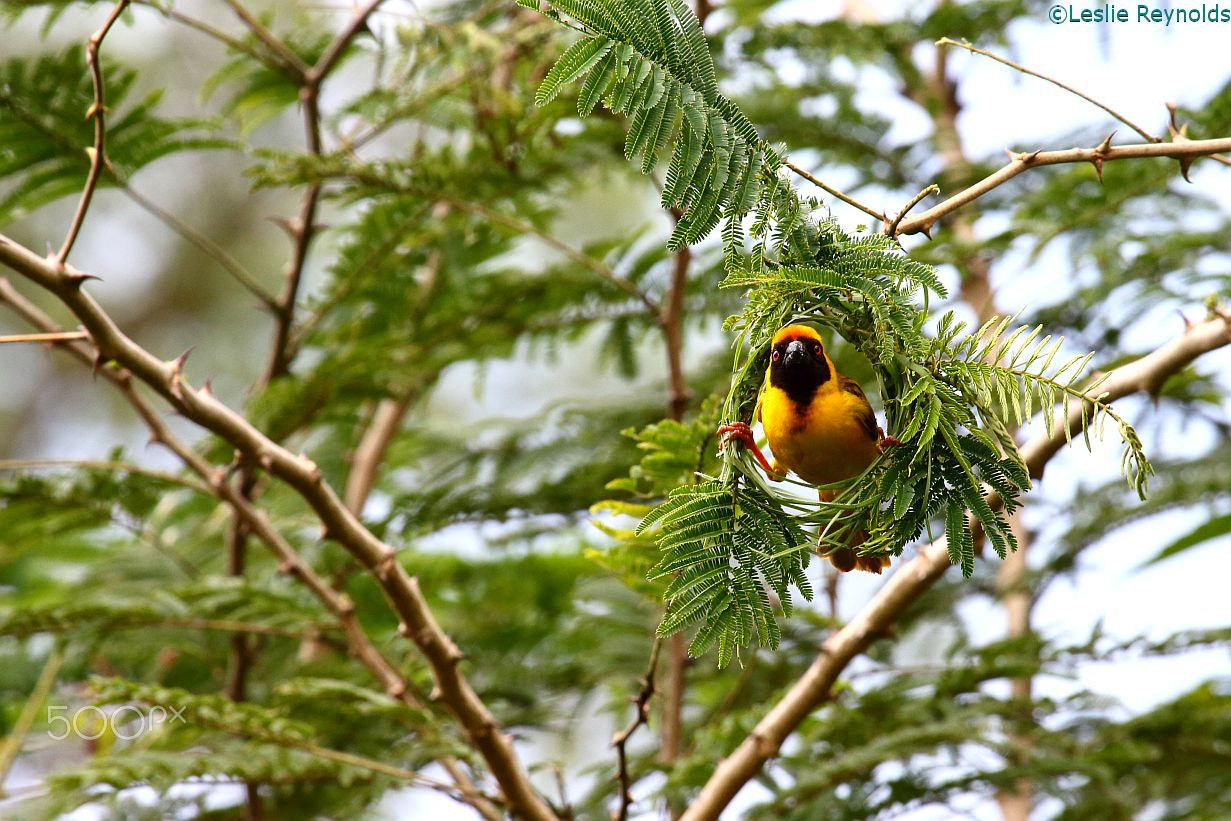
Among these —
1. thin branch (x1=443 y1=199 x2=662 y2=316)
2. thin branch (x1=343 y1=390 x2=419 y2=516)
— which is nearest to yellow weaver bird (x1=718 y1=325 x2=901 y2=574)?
thin branch (x1=443 y1=199 x2=662 y2=316)

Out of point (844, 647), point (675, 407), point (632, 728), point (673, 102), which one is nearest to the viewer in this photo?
point (673, 102)

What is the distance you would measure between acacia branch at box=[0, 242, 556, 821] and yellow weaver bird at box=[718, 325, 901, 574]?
0.74m

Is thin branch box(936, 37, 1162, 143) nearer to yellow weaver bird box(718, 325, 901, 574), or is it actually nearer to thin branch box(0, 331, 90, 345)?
yellow weaver bird box(718, 325, 901, 574)

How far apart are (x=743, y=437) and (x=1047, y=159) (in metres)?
0.54

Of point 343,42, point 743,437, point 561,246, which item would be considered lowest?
point 743,437

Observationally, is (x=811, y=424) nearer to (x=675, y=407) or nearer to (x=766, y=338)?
(x=766, y=338)

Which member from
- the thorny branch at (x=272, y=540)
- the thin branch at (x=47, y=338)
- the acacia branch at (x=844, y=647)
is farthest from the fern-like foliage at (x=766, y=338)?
the thorny branch at (x=272, y=540)

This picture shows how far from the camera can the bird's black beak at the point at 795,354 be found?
1.64m

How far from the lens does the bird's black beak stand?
64.7 inches

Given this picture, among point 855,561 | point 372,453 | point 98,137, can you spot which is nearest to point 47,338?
point 98,137

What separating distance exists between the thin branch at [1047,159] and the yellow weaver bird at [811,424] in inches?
11.2

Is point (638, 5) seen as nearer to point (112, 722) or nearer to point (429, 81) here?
point (429, 81)

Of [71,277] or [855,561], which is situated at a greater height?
[71,277]

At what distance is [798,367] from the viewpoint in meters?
1.66
